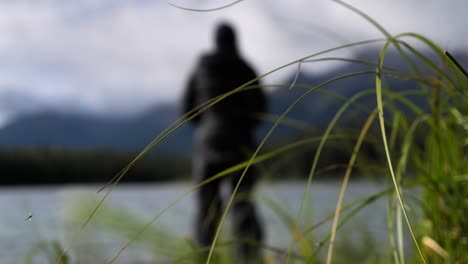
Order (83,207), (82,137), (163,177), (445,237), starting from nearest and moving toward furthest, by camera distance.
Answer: (445,237) < (83,207) < (163,177) < (82,137)

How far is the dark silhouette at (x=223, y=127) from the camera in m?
3.61

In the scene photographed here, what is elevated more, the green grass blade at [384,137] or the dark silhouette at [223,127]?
the green grass blade at [384,137]

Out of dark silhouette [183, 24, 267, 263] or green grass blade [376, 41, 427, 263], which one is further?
dark silhouette [183, 24, 267, 263]

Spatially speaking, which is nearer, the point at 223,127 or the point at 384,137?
the point at 384,137

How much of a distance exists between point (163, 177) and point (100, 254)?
37579 millimetres

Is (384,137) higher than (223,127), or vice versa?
(384,137)

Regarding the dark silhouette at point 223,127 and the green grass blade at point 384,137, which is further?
the dark silhouette at point 223,127

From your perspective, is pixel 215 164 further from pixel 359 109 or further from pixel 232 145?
pixel 359 109

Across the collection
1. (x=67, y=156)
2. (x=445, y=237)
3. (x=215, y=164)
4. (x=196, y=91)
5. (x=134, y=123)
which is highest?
(x=445, y=237)

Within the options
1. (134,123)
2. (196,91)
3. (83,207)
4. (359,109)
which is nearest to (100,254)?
(83,207)

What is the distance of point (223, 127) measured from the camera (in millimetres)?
3650

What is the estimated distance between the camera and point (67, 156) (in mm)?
29828

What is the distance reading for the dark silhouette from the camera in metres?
3.61

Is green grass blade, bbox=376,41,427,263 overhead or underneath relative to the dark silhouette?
overhead
